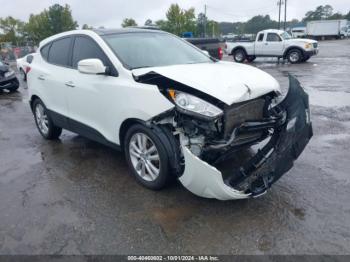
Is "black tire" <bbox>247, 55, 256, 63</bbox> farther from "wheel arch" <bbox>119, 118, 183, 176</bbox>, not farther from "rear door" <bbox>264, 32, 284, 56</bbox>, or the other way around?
"wheel arch" <bbox>119, 118, 183, 176</bbox>

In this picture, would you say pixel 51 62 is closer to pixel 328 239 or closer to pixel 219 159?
pixel 219 159

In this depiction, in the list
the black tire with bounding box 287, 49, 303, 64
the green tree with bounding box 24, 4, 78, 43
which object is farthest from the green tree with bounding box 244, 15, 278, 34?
the black tire with bounding box 287, 49, 303, 64

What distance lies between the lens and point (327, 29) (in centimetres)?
5500

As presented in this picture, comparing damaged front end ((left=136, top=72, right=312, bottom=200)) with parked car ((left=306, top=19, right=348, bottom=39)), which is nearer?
damaged front end ((left=136, top=72, right=312, bottom=200))

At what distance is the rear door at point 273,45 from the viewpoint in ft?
65.2

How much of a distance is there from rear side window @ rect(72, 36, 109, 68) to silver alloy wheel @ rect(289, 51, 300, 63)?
56.4 ft

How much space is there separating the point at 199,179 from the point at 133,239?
0.81m

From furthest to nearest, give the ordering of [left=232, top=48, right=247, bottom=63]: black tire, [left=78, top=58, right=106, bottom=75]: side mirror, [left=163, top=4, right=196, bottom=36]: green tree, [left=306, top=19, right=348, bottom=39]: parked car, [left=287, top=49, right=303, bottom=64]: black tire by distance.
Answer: [left=163, top=4, right=196, bottom=36]: green tree < [left=306, top=19, right=348, bottom=39]: parked car < [left=232, top=48, right=247, bottom=63]: black tire < [left=287, top=49, right=303, bottom=64]: black tire < [left=78, top=58, right=106, bottom=75]: side mirror

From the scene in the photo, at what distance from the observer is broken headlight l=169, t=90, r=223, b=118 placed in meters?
3.18

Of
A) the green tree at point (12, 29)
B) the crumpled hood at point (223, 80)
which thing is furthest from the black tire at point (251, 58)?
the green tree at point (12, 29)

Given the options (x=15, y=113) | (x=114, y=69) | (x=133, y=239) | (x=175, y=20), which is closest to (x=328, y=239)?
(x=133, y=239)

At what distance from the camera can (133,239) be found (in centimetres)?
307

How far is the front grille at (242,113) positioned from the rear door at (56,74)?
2.66 metres

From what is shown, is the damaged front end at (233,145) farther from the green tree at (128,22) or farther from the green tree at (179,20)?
the green tree at (128,22)
